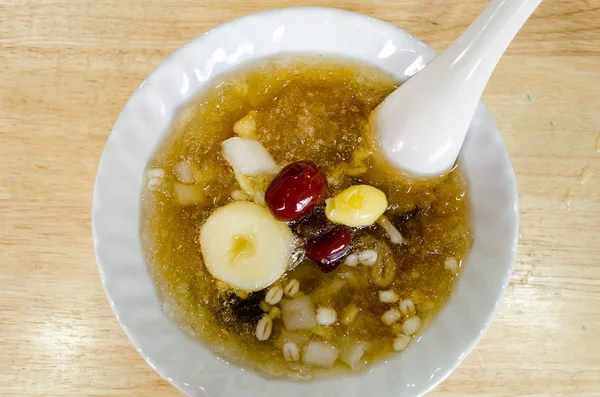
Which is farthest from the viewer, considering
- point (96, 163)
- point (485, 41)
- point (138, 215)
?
point (96, 163)

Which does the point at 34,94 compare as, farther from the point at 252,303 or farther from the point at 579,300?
the point at 579,300

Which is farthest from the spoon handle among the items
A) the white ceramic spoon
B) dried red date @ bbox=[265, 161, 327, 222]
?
dried red date @ bbox=[265, 161, 327, 222]

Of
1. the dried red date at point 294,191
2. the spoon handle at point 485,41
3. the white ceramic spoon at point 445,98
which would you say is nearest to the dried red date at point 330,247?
the dried red date at point 294,191

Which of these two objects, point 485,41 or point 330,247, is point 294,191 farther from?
point 485,41

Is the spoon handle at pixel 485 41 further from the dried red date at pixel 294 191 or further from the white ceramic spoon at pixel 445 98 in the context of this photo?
the dried red date at pixel 294 191

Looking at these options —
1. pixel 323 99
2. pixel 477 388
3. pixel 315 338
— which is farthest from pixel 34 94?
pixel 477 388

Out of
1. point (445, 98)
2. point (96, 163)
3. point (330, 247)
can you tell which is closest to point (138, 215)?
point (96, 163)
